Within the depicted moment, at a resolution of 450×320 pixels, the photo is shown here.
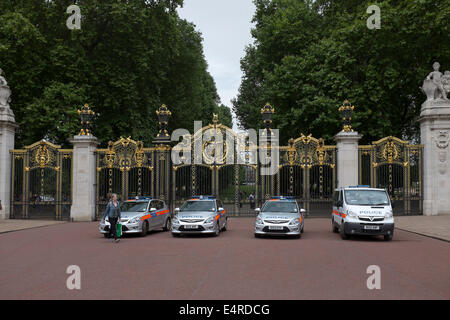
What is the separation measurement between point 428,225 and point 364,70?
37.3 feet

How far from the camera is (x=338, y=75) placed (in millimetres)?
24578

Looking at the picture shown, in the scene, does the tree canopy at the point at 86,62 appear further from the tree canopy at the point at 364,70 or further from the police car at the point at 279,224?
the police car at the point at 279,224

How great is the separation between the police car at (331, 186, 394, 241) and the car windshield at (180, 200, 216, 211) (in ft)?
15.5

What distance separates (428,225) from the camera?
664 inches

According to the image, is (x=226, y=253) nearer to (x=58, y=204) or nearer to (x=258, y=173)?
(x=258, y=173)

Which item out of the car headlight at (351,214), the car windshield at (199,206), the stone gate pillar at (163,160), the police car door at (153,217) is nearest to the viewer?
the car headlight at (351,214)

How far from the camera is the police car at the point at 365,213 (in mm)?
13062

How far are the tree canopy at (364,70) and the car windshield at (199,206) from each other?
10.7m

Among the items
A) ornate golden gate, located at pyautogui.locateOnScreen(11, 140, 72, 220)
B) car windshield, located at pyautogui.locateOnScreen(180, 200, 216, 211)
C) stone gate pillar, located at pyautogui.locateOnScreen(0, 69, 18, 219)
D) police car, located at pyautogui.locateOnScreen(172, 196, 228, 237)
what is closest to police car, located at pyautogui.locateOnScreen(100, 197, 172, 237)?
police car, located at pyautogui.locateOnScreen(172, 196, 228, 237)

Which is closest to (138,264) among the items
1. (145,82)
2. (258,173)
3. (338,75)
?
(258,173)

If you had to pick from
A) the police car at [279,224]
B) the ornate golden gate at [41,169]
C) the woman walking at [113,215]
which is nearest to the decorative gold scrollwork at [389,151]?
the police car at [279,224]

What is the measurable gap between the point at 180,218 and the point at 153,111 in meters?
18.5
